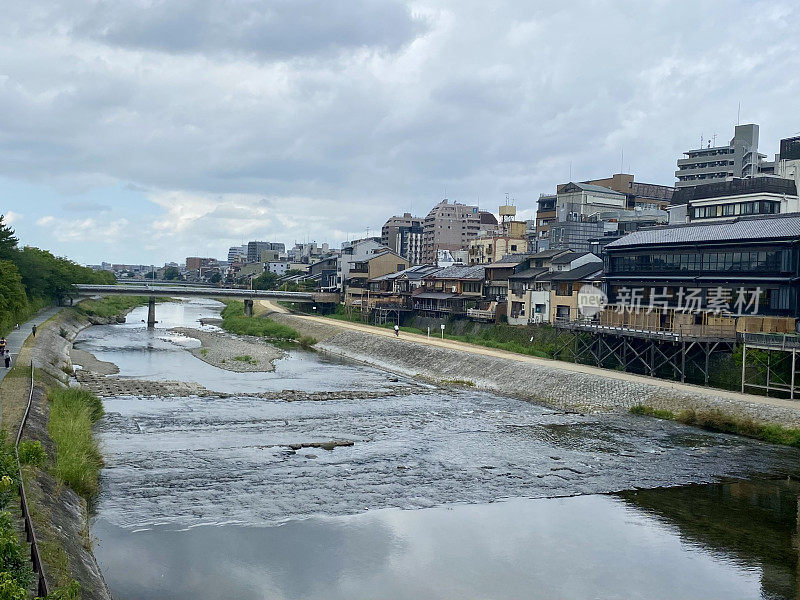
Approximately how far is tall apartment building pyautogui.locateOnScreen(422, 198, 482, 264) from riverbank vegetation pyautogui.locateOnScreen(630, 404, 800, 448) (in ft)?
313

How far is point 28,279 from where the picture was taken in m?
66.5

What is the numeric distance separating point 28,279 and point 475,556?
63.3 m

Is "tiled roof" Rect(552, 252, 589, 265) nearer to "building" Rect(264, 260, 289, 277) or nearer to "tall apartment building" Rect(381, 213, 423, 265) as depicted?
"tall apartment building" Rect(381, 213, 423, 265)

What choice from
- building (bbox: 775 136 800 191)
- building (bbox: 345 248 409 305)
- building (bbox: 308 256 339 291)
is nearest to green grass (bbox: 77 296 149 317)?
building (bbox: 308 256 339 291)

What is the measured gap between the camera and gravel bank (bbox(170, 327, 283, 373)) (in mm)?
47656

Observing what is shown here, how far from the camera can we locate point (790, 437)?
25828 mm

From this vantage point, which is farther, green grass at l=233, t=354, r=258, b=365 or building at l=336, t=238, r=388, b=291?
building at l=336, t=238, r=388, b=291

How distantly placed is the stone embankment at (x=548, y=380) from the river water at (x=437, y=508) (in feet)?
5.82

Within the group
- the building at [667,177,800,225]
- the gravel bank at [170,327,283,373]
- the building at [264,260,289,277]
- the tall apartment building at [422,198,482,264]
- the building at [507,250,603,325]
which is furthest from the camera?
the building at [264,260,289,277]

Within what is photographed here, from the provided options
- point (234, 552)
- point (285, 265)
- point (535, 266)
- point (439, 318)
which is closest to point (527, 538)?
point (234, 552)

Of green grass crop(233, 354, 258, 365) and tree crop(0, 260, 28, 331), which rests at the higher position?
tree crop(0, 260, 28, 331)

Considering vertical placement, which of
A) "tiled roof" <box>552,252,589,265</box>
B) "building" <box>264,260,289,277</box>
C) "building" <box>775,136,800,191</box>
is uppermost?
"building" <box>775,136,800,191</box>

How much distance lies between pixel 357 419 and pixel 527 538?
46.5ft

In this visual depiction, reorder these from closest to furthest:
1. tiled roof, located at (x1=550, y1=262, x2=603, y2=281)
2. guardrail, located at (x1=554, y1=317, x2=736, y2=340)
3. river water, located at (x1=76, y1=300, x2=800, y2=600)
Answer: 1. river water, located at (x1=76, y1=300, x2=800, y2=600)
2. guardrail, located at (x1=554, y1=317, x2=736, y2=340)
3. tiled roof, located at (x1=550, y1=262, x2=603, y2=281)
